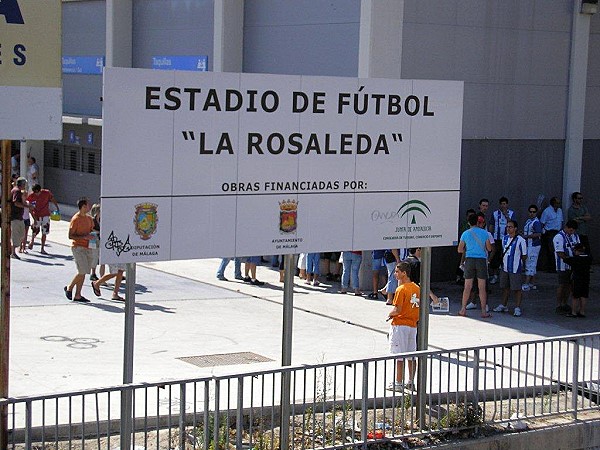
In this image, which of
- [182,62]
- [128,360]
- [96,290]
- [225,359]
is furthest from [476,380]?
[182,62]

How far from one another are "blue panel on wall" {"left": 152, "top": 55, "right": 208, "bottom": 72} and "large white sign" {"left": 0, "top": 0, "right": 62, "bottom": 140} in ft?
55.1

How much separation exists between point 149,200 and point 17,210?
13495mm

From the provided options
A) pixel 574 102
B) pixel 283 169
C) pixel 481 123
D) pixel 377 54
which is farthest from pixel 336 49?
pixel 283 169

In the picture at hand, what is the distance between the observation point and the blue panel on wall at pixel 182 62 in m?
25.9

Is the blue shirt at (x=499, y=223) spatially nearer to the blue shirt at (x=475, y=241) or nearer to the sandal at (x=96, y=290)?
the blue shirt at (x=475, y=241)

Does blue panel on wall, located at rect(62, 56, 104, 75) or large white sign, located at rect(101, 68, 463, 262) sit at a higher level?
blue panel on wall, located at rect(62, 56, 104, 75)

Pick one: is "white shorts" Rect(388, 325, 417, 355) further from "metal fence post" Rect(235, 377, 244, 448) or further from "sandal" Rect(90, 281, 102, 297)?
"sandal" Rect(90, 281, 102, 297)

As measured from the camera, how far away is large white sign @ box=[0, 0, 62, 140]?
8555 mm

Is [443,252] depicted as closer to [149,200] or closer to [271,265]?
[271,265]

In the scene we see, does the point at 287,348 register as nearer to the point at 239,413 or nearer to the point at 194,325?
the point at 239,413

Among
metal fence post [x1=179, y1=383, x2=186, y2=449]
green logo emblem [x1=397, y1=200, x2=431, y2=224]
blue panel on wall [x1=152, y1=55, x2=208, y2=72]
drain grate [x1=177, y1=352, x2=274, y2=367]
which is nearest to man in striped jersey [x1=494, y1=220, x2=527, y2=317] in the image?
drain grate [x1=177, y1=352, x2=274, y2=367]

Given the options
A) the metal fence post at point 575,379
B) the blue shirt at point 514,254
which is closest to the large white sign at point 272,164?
the metal fence post at point 575,379

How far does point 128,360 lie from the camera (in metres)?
8.91

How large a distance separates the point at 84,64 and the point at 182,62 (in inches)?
236
